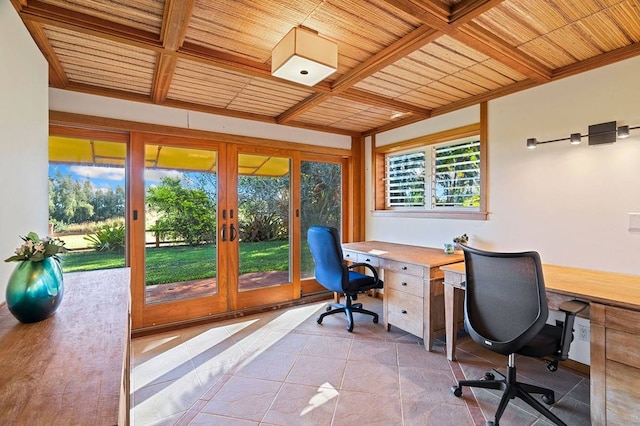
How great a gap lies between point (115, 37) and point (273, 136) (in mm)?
2036

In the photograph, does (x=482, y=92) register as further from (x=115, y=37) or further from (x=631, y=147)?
(x=115, y=37)

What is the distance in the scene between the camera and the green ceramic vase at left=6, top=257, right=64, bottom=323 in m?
1.18

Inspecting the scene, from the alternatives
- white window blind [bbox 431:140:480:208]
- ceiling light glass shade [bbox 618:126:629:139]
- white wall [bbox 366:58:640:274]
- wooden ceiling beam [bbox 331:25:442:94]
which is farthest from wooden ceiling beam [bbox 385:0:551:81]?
white window blind [bbox 431:140:480:208]

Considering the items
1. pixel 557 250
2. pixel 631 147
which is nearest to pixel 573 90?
pixel 631 147

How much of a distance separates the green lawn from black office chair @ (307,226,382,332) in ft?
2.54

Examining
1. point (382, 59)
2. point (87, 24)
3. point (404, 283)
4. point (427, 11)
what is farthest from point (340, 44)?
point (404, 283)

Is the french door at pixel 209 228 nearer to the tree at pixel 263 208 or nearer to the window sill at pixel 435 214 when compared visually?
the tree at pixel 263 208

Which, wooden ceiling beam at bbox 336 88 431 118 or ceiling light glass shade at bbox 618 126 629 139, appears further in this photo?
wooden ceiling beam at bbox 336 88 431 118

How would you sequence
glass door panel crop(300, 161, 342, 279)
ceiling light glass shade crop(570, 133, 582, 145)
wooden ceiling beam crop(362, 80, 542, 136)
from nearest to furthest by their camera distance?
ceiling light glass shade crop(570, 133, 582, 145) < wooden ceiling beam crop(362, 80, 542, 136) < glass door panel crop(300, 161, 342, 279)

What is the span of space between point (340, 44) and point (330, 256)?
6.27 ft

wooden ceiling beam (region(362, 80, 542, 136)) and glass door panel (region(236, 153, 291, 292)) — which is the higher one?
wooden ceiling beam (region(362, 80, 542, 136))

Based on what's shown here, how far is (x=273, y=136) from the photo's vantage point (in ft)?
12.5

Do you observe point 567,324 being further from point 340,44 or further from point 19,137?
point 19,137

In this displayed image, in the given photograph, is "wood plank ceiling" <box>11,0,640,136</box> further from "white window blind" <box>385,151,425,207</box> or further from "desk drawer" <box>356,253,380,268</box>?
"desk drawer" <box>356,253,380,268</box>
